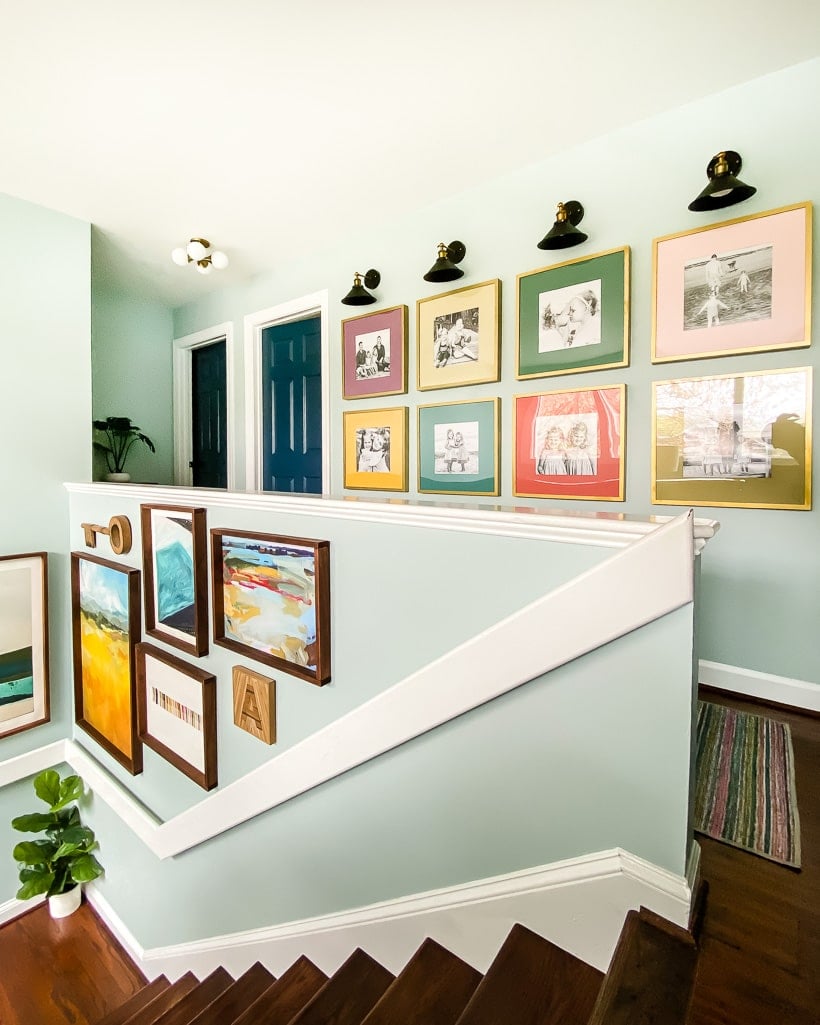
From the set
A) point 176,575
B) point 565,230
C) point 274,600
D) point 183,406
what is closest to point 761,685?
point 274,600

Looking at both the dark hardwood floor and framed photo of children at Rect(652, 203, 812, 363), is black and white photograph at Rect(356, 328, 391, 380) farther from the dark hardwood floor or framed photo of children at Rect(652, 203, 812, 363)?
the dark hardwood floor

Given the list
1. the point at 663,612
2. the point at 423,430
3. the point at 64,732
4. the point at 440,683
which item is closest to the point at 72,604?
the point at 64,732

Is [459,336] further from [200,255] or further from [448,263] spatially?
[200,255]

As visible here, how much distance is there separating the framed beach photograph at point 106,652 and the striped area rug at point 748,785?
6.95 feet

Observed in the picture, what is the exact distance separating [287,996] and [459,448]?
6.49ft

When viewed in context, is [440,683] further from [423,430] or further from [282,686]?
[423,430]

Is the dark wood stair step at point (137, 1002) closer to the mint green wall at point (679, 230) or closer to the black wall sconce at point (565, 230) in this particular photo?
the mint green wall at point (679, 230)

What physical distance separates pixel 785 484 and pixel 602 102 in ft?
4.73

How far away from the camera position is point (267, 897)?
5.13 ft

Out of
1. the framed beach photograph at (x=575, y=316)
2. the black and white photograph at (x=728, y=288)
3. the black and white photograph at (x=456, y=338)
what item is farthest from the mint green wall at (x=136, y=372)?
the black and white photograph at (x=728, y=288)

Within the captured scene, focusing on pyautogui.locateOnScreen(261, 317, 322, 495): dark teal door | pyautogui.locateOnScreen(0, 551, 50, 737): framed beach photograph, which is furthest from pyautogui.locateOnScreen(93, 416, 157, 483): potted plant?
pyautogui.locateOnScreen(0, 551, 50, 737): framed beach photograph

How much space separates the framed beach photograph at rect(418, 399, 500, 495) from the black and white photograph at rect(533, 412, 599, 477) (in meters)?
0.20

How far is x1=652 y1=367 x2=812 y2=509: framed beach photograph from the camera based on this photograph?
155 centimetres

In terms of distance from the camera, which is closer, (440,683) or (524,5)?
(440,683)
